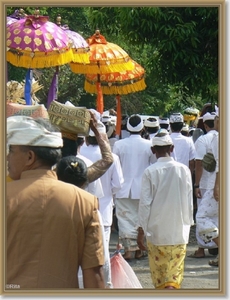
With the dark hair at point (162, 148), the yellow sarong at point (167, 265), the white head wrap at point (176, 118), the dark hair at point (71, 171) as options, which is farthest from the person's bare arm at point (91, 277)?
the white head wrap at point (176, 118)

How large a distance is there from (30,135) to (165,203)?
115 inches

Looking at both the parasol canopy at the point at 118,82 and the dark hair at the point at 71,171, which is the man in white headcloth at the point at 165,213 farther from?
the parasol canopy at the point at 118,82

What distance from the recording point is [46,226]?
3926 mm

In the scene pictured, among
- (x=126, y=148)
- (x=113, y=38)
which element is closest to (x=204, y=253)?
(x=126, y=148)

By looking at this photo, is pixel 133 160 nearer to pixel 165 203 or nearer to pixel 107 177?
pixel 107 177

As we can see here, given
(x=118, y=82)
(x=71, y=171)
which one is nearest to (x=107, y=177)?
(x=118, y=82)

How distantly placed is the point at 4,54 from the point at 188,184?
2.75 m

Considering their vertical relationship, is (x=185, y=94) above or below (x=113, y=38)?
below

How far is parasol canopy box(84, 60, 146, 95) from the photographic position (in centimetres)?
1058

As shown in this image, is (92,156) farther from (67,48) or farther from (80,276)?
(80,276)

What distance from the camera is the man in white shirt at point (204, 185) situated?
348 inches

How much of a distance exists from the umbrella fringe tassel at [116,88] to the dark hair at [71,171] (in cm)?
587

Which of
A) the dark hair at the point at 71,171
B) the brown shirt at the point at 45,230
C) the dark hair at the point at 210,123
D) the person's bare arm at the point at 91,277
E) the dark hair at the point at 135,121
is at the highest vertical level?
the dark hair at the point at 135,121

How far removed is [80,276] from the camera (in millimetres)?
4406
